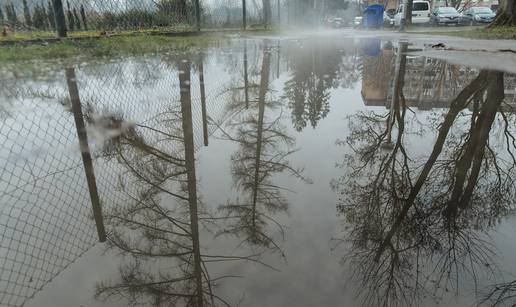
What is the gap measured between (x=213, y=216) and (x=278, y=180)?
0.60 metres

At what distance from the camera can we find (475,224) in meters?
1.76

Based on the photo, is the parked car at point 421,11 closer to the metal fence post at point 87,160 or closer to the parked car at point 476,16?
the parked car at point 476,16

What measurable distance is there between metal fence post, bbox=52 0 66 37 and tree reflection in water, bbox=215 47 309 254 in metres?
5.35

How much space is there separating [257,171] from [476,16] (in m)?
34.6

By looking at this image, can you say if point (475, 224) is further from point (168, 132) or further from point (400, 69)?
point (400, 69)

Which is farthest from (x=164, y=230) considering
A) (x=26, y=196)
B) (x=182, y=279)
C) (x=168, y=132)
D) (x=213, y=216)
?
(x=168, y=132)

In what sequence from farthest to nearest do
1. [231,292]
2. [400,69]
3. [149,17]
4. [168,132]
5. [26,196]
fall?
[149,17] → [400,69] → [168,132] → [26,196] → [231,292]

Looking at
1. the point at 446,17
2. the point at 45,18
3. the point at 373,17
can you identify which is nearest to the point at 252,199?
the point at 45,18

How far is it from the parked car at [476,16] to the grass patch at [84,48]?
29306 millimetres

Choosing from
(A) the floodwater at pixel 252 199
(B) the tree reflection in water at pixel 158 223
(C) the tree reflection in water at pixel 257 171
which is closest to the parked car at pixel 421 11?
(A) the floodwater at pixel 252 199

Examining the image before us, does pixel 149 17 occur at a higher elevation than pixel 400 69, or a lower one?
higher

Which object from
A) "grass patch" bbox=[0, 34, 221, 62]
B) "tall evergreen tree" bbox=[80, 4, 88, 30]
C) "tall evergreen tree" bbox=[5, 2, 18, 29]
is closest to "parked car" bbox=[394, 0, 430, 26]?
"grass patch" bbox=[0, 34, 221, 62]

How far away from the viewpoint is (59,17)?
24.1ft

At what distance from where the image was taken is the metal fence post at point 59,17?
707cm
